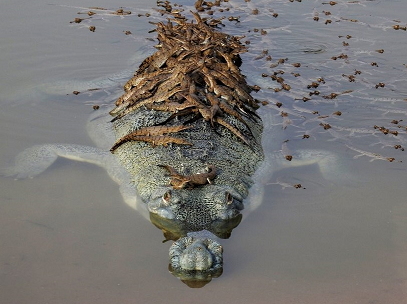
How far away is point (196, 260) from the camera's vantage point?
19.0 feet

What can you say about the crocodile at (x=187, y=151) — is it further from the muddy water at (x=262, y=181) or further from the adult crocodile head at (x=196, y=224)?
the muddy water at (x=262, y=181)

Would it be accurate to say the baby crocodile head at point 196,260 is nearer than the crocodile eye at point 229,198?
Yes

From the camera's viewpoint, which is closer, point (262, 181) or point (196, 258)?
point (196, 258)

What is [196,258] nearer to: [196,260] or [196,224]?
[196,260]

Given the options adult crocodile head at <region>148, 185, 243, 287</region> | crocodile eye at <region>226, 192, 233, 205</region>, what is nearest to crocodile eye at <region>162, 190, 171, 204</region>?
adult crocodile head at <region>148, 185, 243, 287</region>

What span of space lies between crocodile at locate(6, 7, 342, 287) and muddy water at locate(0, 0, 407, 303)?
0.57 ft

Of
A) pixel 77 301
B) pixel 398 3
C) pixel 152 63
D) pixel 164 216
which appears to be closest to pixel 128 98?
pixel 152 63

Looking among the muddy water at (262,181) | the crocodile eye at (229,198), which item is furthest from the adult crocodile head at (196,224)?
the muddy water at (262,181)

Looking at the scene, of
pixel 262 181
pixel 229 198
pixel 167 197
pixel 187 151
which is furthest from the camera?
pixel 262 181

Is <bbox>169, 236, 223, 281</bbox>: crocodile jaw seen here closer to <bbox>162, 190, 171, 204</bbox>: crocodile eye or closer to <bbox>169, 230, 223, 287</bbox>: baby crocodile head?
<bbox>169, 230, 223, 287</bbox>: baby crocodile head

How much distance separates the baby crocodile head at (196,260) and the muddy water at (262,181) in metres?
0.10

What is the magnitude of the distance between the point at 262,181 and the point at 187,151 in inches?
40.6

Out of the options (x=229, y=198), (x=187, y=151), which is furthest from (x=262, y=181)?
(x=229, y=198)

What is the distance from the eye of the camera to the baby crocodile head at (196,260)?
5793 millimetres
